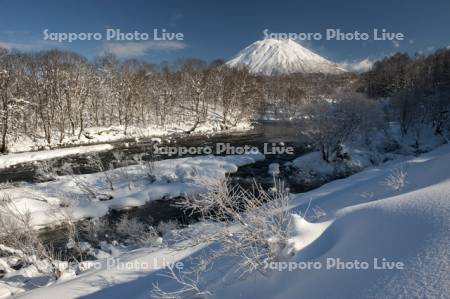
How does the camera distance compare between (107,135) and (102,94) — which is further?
(102,94)

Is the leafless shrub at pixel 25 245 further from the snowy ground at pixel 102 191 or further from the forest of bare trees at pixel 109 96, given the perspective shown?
the forest of bare trees at pixel 109 96

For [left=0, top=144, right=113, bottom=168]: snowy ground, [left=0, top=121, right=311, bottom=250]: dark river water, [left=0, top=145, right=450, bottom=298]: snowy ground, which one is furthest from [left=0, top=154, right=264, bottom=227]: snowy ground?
[left=0, top=144, right=113, bottom=168]: snowy ground

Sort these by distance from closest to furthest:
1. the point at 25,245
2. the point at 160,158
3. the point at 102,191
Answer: the point at 25,245 < the point at 102,191 < the point at 160,158

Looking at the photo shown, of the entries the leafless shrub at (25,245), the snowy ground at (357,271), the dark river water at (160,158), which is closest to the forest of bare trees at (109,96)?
the dark river water at (160,158)

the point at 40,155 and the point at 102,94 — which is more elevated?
the point at 102,94

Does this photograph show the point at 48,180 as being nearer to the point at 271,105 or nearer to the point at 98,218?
the point at 98,218

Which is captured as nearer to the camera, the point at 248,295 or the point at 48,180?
the point at 248,295

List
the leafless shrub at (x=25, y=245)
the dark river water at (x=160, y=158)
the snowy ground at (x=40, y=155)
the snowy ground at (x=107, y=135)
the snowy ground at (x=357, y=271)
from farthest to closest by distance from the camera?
the snowy ground at (x=107, y=135) < the snowy ground at (x=40, y=155) < the dark river water at (x=160, y=158) < the leafless shrub at (x=25, y=245) < the snowy ground at (x=357, y=271)

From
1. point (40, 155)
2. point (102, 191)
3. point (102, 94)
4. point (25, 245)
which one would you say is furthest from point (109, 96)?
point (25, 245)

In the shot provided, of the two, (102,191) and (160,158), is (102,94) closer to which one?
(160,158)

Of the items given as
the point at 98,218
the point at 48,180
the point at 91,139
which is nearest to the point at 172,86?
the point at 91,139

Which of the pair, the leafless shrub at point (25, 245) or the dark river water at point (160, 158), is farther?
the dark river water at point (160, 158)
